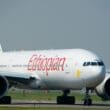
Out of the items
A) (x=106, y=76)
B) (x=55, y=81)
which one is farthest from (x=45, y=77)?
(x=106, y=76)

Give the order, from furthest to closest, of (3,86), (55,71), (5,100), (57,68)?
(5,100) → (55,71) → (57,68) → (3,86)

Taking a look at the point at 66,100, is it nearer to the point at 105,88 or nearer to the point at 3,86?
the point at 105,88

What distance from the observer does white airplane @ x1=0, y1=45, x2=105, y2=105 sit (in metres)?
64.1

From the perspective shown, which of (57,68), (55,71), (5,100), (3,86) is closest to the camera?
(3,86)

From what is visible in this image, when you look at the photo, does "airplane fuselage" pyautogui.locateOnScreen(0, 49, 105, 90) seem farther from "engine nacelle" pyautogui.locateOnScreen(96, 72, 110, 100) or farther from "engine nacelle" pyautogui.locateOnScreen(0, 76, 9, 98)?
"engine nacelle" pyautogui.locateOnScreen(0, 76, 9, 98)

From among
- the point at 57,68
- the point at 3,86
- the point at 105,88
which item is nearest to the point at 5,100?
the point at 3,86

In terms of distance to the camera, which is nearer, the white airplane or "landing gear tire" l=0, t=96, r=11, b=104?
the white airplane

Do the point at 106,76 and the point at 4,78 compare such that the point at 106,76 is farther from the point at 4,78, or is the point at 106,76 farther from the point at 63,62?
the point at 4,78

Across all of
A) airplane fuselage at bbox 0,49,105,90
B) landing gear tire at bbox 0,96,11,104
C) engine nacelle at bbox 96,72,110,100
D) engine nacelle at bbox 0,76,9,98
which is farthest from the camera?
landing gear tire at bbox 0,96,11,104

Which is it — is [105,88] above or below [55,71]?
below

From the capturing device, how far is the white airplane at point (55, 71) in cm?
6412

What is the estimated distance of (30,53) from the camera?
242 ft

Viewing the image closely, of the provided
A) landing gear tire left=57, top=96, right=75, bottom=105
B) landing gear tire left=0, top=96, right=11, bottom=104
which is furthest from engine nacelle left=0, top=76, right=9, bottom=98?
landing gear tire left=57, top=96, right=75, bottom=105

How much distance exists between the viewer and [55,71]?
67625 mm
